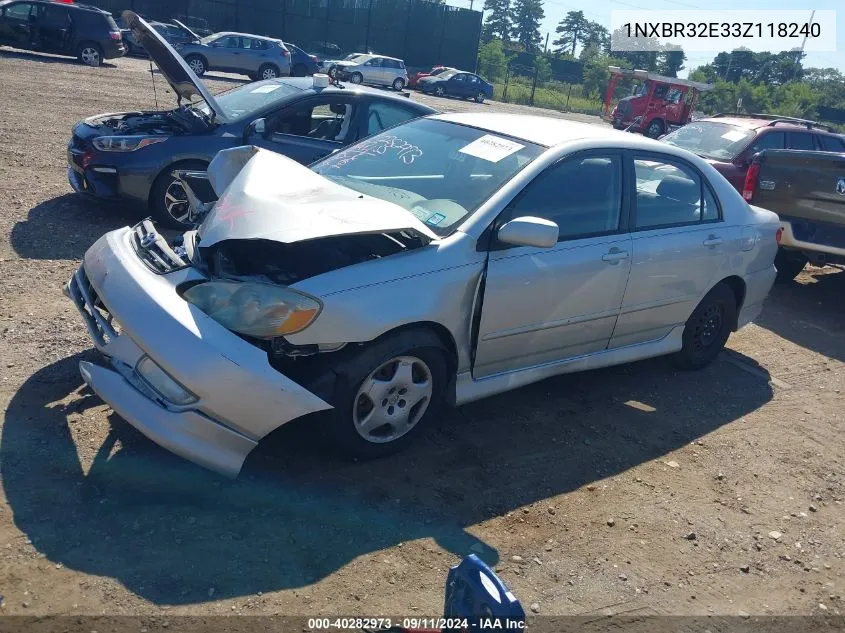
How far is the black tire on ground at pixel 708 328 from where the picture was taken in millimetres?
5426

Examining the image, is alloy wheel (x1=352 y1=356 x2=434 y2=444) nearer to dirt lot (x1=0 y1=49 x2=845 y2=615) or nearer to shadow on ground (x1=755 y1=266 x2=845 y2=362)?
dirt lot (x1=0 y1=49 x2=845 y2=615)

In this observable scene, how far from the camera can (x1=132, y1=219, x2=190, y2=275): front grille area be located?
Result: 148 inches

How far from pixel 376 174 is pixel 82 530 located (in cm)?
257

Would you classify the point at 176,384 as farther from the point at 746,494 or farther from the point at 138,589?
the point at 746,494

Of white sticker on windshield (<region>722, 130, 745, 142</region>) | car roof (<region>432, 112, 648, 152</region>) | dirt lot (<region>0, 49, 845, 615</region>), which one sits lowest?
dirt lot (<region>0, 49, 845, 615</region>)

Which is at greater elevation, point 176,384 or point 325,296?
point 325,296

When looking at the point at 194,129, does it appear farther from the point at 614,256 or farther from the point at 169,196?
the point at 614,256

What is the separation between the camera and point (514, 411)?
467cm

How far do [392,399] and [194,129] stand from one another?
442cm

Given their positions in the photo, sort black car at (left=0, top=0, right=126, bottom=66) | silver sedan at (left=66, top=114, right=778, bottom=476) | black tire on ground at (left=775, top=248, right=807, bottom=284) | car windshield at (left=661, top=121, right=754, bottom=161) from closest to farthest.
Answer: silver sedan at (left=66, top=114, right=778, bottom=476) → black tire on ground at (left=775, top=248, right=807, bottom=284) → car windshield at (left=661, top=121, right=754, bottom=161) → black car at (left=0, top=0, right=126, bottom=66)

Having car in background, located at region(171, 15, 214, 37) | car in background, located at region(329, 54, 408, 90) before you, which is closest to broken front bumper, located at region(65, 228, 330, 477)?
car in background, located at region(329, 54, 408, 90)

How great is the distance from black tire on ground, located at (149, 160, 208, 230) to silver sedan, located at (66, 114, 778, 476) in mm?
2493

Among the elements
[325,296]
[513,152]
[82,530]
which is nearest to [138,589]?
[82,530]

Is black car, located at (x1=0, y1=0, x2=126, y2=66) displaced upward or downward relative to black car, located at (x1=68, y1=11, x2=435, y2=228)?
upward
